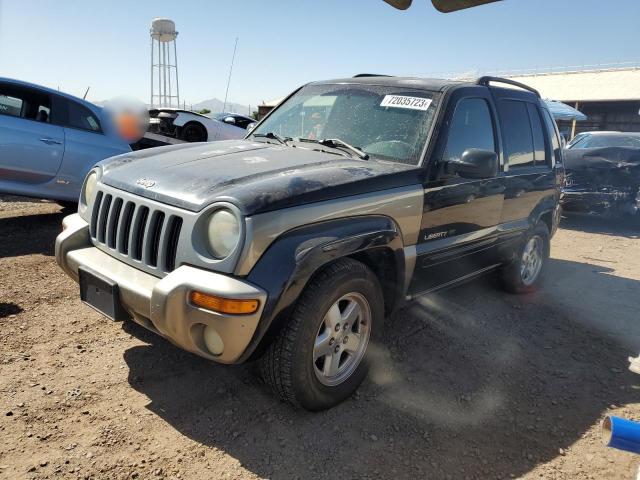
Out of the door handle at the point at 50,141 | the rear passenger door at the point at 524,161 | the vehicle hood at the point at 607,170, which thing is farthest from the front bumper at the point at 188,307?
the vehicle hood at the point at 607,170

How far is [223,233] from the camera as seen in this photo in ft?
8.09

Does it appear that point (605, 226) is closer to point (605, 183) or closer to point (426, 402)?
point (605, 183)

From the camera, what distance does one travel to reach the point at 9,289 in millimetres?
4262

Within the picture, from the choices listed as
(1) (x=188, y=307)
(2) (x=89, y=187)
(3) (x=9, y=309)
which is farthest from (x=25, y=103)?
(1) (x=188, y=307)

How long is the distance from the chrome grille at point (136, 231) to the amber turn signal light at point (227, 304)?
13.0 inches

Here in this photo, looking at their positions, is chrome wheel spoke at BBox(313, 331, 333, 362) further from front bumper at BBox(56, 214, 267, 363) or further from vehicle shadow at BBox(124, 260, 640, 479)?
front bumper at BBox(56, 214, 267, 363)

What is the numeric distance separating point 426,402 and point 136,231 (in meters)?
1.92

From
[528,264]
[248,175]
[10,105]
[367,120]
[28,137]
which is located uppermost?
[367,120]

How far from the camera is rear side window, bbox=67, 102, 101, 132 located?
243 inches

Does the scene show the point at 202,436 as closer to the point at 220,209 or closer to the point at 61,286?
the point at 220,209

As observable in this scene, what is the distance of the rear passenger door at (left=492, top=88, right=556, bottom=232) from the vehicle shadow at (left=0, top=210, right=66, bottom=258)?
450 centimetres

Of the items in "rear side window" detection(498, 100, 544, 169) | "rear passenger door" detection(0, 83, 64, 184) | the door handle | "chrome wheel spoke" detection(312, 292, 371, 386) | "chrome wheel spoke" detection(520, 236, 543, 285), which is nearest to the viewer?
"chrome wheel spoke" detection(312, 292, 371, 386)

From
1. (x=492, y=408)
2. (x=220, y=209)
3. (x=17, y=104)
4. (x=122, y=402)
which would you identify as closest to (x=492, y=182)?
(x=492, y=408)

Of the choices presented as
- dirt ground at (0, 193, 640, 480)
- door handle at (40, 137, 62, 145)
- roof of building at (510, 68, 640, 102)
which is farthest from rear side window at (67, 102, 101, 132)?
roof of building at (510, 68, 640, 102)
